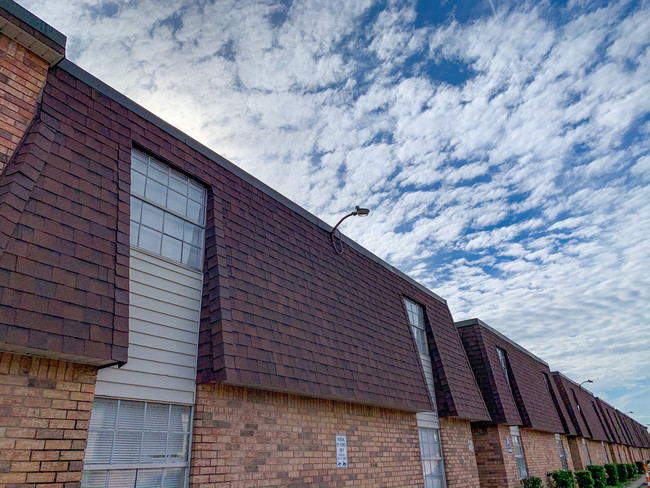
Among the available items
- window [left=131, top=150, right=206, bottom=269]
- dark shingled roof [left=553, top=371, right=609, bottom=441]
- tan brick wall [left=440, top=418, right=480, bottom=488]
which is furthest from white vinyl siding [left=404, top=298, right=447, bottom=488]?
dark shingled roof [left=553, top=371, right=609, bottom=441]

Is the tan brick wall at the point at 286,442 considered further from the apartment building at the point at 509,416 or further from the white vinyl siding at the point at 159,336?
the apartment building at the point at 509,416

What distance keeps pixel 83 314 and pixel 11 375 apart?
2.61 ft

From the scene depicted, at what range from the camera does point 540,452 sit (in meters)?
18.8

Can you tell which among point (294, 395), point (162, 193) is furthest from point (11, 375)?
point (294, 395)

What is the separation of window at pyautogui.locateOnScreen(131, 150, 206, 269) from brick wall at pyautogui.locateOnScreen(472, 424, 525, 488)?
12.8 metres

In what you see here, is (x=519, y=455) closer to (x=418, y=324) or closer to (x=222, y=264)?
(x=418, y=324)

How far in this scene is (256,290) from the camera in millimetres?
7199

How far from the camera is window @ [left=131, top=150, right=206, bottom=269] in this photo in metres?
6.25

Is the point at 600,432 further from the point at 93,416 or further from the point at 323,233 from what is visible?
the point at 93,416

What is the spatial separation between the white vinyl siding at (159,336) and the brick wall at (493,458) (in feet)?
41.2


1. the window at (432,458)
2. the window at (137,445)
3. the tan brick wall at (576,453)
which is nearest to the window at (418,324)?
the window at (432,458)

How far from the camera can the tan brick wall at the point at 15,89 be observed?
Answer: 16.0ft

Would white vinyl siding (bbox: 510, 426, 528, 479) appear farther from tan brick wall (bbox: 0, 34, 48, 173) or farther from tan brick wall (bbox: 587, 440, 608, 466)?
tan brick wall (bbox: 0, 34, 48, 173)

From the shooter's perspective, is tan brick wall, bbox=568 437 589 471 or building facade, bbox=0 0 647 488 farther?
tan brick wall, bbox=568 437 589 471
